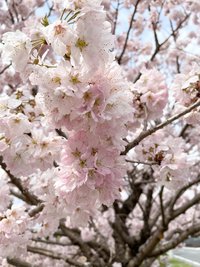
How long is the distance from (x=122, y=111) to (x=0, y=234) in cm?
126

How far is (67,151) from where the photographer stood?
1.07 meters

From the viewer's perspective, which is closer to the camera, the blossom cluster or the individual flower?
the individual flower

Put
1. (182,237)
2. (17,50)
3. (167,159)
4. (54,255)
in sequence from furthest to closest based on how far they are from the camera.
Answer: (54,255) → (182,237) → (167,159) → (17,50)

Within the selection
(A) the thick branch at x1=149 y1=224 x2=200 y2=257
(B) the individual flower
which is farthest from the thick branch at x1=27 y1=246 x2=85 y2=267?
(B) the individual flower

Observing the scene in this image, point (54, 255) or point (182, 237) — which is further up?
point (182, 237)

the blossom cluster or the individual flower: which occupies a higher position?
the individual flower

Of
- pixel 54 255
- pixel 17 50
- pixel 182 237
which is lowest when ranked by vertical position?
pixel 54 255

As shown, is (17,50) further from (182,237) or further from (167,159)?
(182,237)

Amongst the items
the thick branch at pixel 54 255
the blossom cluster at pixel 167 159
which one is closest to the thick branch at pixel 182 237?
the thick branch at pixel 54 255

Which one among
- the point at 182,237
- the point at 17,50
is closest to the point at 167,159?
the point at 17,50

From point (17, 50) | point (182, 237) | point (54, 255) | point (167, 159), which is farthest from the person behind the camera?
point (54, 255)

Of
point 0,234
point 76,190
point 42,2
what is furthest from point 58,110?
point 42,2

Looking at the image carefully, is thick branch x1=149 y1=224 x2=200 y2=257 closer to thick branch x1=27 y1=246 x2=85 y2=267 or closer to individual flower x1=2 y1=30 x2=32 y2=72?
thick branch x1=27 y1=246 x2=85 y2=267

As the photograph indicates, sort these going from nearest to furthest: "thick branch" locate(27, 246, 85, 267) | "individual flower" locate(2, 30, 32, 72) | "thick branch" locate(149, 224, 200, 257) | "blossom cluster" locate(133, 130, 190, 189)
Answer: "individual flower" locate(2, 30, 32, 72), "blossom cluster" locate(133, 130, 190, 189), "thick branch" locate(149, 224, 200, 257), "thick branch" locate(27, 246, 85, 267)
